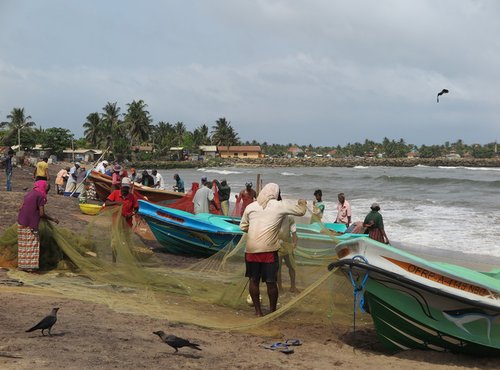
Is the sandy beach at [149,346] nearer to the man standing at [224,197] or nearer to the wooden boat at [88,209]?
the man standing at [224,197]

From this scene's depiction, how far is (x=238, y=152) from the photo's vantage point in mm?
124625

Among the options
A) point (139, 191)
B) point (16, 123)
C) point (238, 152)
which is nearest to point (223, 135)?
point (238, 152)

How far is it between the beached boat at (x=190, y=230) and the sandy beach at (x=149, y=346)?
418 cm

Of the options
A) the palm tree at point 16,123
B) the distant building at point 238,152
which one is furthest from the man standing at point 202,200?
the distant building at point 238,152

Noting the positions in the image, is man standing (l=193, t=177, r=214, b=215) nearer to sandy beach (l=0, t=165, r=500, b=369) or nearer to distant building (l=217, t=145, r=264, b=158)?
sandy beach (l=0, t=165, r=500, b=369)

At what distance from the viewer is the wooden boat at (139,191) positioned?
58.1 ft

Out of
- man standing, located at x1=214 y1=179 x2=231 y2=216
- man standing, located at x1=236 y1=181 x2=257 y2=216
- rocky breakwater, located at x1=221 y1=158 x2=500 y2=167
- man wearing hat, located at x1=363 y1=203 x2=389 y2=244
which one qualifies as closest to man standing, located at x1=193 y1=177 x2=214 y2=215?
man standing, located at x1=236 y1=181 x2=257 y2=216

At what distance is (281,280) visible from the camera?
709 cm

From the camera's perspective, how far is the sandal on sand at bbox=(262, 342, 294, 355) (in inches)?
201

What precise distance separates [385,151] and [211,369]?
545ft

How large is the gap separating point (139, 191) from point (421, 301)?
1366 cm

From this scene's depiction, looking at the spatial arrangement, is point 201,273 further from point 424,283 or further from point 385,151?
point 385,151

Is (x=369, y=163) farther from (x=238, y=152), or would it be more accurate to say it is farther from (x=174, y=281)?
(x=174, y=281)

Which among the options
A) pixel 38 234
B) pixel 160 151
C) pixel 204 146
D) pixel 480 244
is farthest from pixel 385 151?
pixel 38 234
